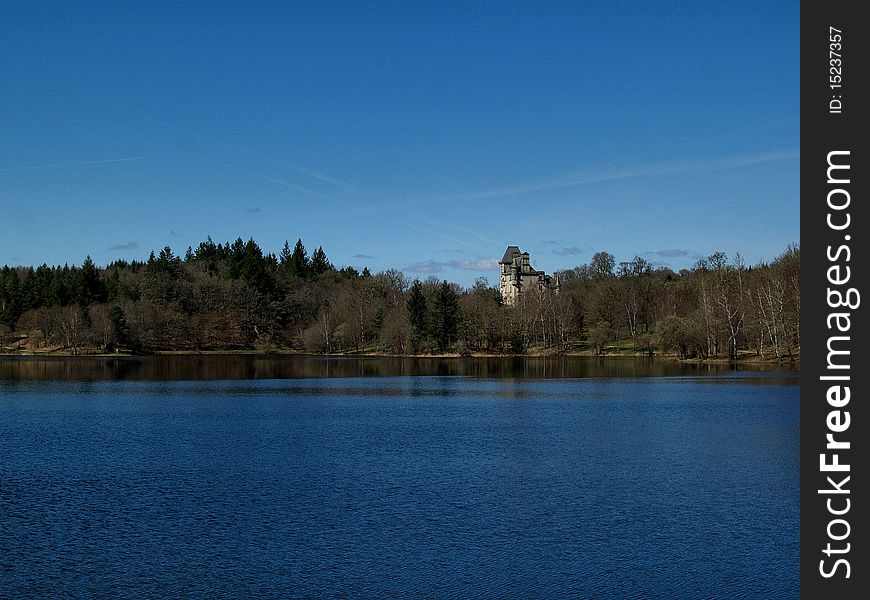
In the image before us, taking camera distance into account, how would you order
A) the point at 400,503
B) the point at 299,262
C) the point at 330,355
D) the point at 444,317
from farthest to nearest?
1. the point at 299,262
2. the point at 330,355
3. the point at 444,317
4. the point at 400,503

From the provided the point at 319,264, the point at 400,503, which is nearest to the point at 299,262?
the point at 319,264

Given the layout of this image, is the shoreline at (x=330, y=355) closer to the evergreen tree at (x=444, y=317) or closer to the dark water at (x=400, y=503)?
the evergreen tree at (x=444, y=317)

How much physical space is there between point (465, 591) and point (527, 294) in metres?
118

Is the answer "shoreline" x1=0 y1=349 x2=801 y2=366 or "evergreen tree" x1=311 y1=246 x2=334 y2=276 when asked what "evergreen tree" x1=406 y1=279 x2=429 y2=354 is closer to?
"shoreline" x1=0 y1=349 x2=801 y2=366

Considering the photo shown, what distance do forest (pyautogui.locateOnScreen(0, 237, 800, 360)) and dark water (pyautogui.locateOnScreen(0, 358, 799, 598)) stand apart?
6917cm

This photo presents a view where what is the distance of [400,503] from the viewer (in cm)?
2372

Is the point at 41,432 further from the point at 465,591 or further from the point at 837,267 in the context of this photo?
the point at 837,267

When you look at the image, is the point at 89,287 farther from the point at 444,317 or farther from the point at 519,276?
the point at 519,276

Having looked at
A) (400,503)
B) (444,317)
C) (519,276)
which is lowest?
(400,503)

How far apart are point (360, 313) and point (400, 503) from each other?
115 metres

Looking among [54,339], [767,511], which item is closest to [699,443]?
[767,511]

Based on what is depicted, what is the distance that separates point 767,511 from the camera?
2288 cm

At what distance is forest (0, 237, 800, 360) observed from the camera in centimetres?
11788

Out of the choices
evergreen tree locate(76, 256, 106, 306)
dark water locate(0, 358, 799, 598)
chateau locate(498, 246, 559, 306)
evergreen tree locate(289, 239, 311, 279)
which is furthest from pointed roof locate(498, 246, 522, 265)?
dark water locate(0, 358, 799, 598)
